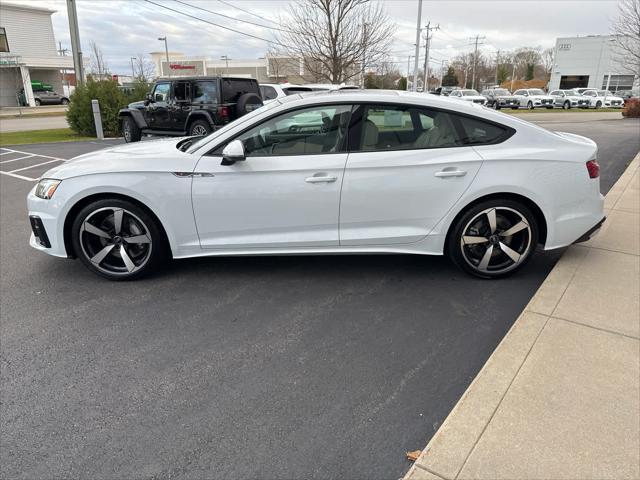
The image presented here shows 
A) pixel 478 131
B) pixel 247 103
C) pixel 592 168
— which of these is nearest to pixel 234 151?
pixel 478 131

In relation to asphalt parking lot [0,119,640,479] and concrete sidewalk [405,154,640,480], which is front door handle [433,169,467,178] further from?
concrete sidewalk [405,154,640,480]

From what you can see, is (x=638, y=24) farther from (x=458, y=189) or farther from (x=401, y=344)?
(x=401, y=344)

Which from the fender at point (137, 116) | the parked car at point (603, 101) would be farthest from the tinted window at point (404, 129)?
the parked car at point (603, 101)

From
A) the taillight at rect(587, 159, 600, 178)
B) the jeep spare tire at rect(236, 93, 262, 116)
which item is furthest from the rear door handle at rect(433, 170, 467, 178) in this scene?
the jeep spare tire at rect(236, 93, 262, 116)

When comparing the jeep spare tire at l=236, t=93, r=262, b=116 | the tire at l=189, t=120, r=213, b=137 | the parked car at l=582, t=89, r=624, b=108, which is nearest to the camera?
the jeep spare tire at l=236, t=93, r=262, b=116

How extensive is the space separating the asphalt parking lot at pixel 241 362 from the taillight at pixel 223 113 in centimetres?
861

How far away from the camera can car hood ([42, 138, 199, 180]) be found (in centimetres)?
396

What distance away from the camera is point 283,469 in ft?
7.29

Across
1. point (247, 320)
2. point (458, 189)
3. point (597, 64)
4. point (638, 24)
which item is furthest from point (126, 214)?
point (597, 64)

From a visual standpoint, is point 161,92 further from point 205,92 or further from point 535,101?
point 535,101

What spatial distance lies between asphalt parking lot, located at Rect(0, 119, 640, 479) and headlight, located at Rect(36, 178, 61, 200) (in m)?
0.79

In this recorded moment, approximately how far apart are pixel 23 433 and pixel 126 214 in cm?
201

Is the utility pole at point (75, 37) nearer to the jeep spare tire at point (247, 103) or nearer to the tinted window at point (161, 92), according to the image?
the tinted window at point (161, 92)

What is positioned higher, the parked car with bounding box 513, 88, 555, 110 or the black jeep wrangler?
the black jeep wrangler
